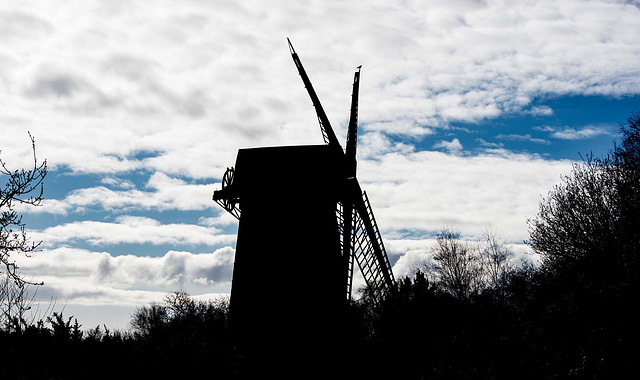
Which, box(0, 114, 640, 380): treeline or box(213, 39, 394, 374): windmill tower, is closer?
box(0, 114, 640, 380): treeline

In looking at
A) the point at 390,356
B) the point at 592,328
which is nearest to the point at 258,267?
the point at 390,356

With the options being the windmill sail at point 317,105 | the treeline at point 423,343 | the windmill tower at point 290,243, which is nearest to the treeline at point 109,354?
the treeline at point 423,343

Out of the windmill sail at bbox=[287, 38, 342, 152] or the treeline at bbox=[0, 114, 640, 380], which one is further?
the windmill sail at bbox=[287, 38, 342, 152]

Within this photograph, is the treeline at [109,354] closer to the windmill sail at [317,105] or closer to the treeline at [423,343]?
the treeline at [423,343]

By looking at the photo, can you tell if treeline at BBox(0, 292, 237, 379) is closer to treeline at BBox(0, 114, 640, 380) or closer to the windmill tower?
treeline at BBox(0, 114, 640, 380)

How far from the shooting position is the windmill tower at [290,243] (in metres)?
13.6

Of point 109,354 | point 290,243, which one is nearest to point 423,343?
point 290,243

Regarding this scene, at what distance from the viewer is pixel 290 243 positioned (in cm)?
1400

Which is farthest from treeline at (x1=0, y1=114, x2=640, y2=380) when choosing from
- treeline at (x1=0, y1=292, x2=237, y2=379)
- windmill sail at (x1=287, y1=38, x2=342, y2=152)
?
windmill sail at (x1=287, y1=38, x2=342, y2=152)

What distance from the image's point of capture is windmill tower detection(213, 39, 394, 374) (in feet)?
44.7

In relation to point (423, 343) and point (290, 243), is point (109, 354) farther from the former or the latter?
point (423, 343)

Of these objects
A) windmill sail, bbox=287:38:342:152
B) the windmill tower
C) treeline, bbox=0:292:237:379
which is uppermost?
windmill sail, bbox=287:38:342:152

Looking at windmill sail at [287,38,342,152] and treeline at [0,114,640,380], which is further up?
windmill sail at [287,38,342,152]

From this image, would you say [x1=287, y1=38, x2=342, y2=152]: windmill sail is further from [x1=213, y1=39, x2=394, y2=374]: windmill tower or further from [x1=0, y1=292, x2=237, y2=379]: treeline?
[x1=0, y1=292, x2=237, y2=379]: treeline
